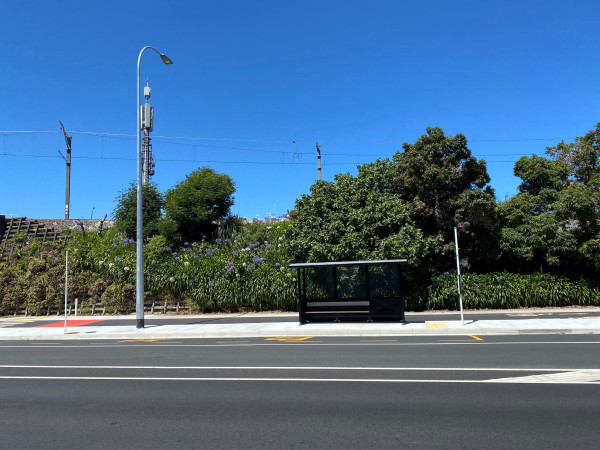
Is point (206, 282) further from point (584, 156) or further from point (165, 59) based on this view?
point (584, 156)

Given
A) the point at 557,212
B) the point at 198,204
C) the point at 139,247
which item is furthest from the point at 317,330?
the point at 198,204

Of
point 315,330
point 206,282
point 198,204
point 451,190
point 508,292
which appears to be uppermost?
point 198,204

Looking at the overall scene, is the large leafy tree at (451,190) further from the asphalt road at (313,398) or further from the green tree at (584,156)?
the asphalt road at (313,398)

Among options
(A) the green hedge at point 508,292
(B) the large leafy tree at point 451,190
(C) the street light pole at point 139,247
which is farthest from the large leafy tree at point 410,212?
(C) the street light pole at point 139,247

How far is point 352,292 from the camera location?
1658 cm

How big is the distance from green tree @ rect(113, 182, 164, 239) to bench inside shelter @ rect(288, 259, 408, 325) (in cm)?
1539

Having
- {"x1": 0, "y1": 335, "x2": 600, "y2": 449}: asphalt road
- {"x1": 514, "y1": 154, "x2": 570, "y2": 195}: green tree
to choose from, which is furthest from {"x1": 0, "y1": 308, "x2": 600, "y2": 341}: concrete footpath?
{"x1": 514, "y1": 154, "x2": 570, "y2": 195}: green tree

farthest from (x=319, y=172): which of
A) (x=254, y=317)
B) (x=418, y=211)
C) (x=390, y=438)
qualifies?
(x=390, y=438)

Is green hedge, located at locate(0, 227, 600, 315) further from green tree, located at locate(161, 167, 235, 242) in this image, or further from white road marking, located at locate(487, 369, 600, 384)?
white road marking, located at locate(487, 369, 600, 384)

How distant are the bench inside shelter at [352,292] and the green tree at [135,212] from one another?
1539 cm

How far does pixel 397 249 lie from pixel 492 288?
524cm

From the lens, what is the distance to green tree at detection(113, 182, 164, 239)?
28.6m

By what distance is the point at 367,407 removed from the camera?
5770mm

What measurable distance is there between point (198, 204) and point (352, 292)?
15.4 m
